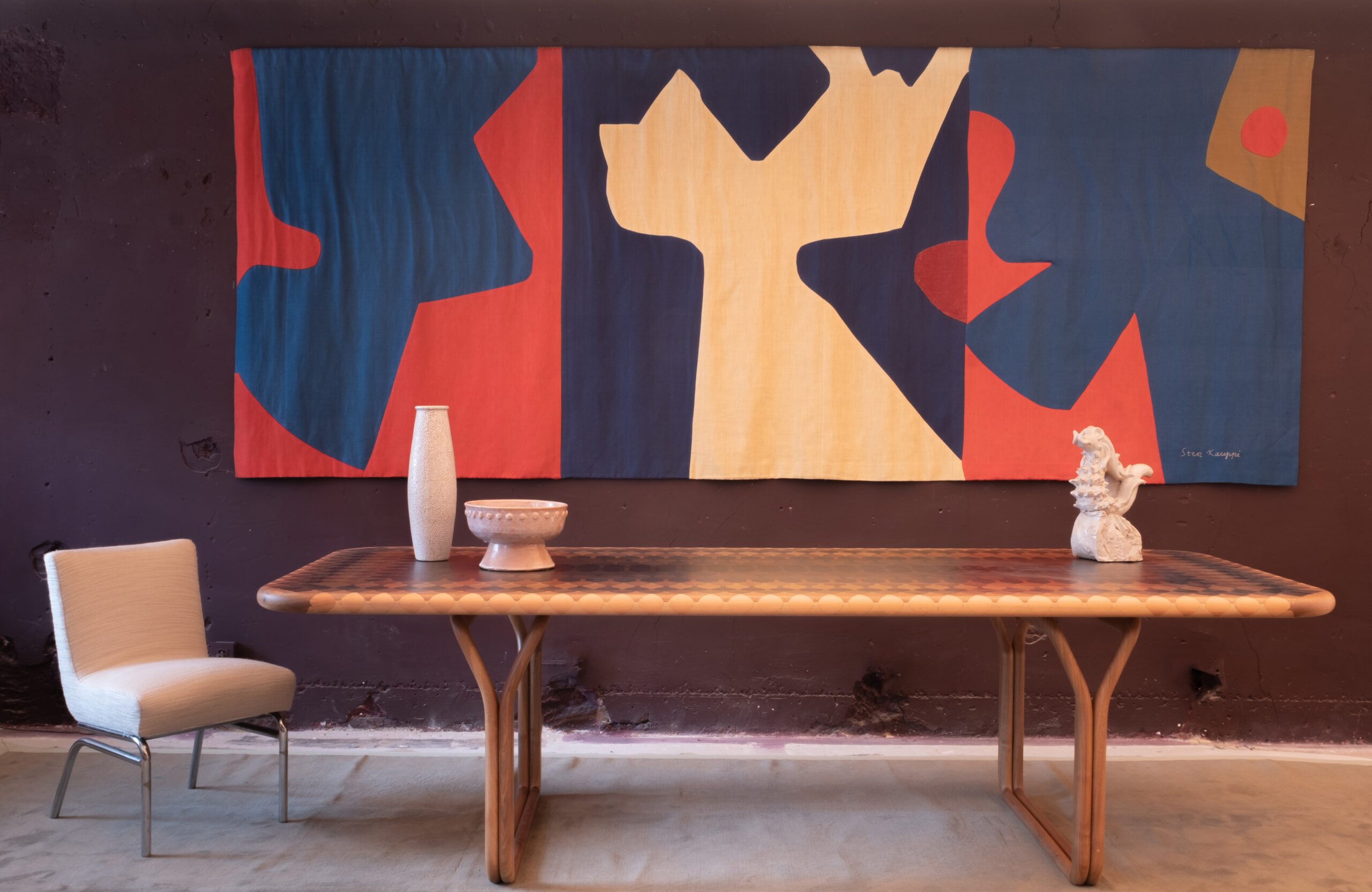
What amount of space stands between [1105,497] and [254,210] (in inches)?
113

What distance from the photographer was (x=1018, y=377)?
310cm

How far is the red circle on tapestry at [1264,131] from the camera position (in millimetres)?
3076

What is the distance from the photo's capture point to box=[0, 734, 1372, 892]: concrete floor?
7.13 feet

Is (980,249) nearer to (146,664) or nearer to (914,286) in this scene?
(914,286)

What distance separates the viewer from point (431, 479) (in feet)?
7.48

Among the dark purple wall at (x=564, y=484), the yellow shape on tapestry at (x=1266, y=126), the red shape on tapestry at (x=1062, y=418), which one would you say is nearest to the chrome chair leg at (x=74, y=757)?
the dark purple wall at (x=564, y=484)

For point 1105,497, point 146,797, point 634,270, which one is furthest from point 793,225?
point 146,797

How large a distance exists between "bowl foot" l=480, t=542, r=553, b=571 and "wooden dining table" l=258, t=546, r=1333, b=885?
0.09 ft

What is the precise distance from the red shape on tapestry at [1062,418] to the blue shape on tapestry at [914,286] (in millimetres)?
81

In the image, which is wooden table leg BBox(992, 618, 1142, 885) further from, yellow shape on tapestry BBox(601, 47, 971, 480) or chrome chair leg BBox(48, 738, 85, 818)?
chrome chair leg BBox(48, 738, 85, 818)

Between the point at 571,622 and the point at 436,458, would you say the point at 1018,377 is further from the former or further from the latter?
the point at 436,458

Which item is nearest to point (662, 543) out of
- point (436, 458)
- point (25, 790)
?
point (436, 458)
